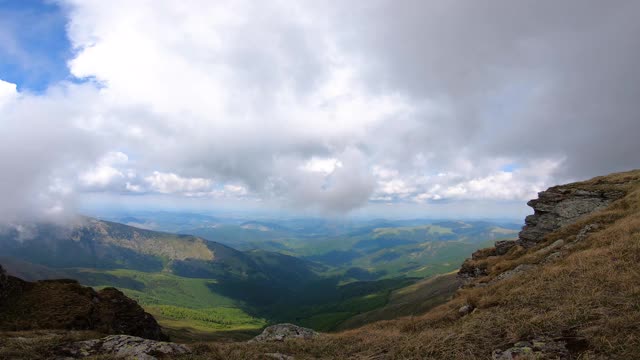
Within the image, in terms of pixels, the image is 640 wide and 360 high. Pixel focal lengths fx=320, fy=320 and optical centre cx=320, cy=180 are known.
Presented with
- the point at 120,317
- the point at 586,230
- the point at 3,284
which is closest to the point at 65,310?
the point at 120,317

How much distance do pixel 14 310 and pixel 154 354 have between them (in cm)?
2668

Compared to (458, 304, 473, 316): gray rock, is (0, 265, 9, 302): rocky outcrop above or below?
above

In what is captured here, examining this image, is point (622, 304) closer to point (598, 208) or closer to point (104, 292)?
point (598, 208)

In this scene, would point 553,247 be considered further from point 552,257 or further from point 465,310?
point 465,310

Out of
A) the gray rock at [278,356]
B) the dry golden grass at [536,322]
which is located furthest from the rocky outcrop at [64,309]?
the gray rock at [278,356]

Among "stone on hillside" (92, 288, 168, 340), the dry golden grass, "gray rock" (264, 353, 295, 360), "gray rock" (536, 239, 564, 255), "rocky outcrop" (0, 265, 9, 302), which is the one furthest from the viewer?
"stone on hillside" (92, 288, 168, 340)

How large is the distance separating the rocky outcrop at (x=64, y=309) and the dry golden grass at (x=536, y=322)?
809 inches

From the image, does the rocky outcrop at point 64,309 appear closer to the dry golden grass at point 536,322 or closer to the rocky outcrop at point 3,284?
the rocky outcrop at point 3,284

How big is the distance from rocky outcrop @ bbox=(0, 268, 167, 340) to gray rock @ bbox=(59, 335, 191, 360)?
15907mm

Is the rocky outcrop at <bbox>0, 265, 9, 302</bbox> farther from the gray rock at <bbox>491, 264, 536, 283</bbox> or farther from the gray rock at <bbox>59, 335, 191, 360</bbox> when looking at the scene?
the gray rock at <bbox>491, 264, 536, 283</bbox>

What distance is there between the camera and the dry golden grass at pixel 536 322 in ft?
41.7

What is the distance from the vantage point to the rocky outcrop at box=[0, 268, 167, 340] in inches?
1139

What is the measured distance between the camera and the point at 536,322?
14.8m

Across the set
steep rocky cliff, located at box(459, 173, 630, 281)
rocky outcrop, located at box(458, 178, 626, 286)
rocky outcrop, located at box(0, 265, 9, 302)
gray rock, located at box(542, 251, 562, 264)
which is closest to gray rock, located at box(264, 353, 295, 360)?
gray rock, located at box(542, 251, 562, 264)
